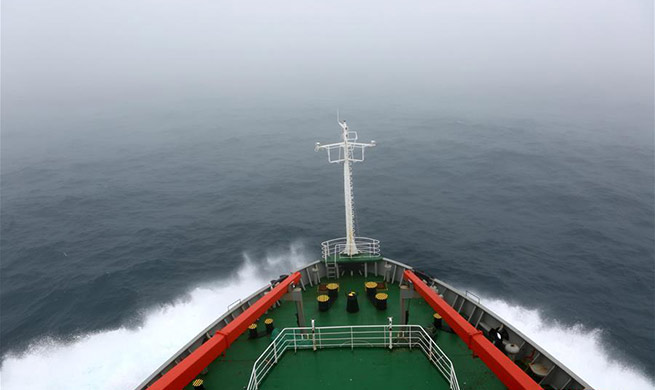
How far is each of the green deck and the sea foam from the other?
1263 centimetres

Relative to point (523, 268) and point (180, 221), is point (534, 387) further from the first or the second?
point (180, 221)

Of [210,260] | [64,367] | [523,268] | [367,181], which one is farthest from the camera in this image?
[367,181]

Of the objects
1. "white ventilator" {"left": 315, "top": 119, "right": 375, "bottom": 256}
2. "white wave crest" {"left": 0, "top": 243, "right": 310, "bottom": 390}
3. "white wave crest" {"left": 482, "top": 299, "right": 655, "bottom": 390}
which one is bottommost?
"white wave crest" {"left": 482, "top": 299, "right": 655, "bottom": 390}

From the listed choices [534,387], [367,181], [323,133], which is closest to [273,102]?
[323,133]

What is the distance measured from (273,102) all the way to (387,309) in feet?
402

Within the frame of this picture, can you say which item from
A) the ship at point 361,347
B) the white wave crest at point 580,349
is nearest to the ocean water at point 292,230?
the white wave crest at point 580,349

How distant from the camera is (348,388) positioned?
13.3 m

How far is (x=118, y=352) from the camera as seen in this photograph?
28.1m

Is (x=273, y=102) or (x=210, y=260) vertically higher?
(x=273, y=102)

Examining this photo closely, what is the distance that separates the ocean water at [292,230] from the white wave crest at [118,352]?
130 millimetres

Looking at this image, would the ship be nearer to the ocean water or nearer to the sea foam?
A: the sea foam

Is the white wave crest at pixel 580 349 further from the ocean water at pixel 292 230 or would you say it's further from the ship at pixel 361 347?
the ship at pixel 361 347

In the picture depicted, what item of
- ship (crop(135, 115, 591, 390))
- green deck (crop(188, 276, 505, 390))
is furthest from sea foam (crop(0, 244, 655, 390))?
green deck (crop(188, 276, 505, 390))

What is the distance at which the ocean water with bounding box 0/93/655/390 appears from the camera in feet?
96.3
